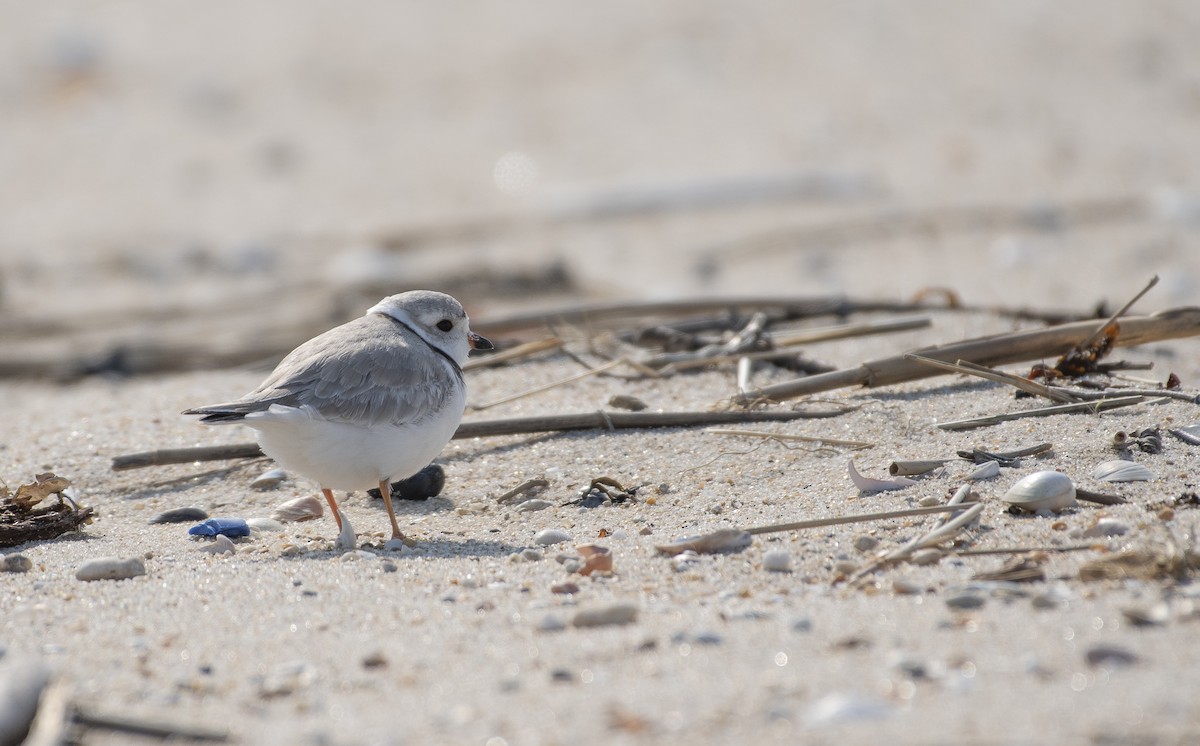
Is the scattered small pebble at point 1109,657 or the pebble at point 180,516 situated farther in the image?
the pebble at point 180,516

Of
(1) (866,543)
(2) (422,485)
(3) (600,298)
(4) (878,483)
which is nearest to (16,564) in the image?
(2) (422,485)

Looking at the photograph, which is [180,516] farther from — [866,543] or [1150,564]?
[1150,564]

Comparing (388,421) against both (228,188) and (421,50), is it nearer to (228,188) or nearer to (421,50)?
(228,188)

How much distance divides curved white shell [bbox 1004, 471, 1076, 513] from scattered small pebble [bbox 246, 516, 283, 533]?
8.30ft

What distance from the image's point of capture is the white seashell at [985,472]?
155 inches

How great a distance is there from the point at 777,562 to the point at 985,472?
0.94 meters

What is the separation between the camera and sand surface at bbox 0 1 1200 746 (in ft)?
8.72

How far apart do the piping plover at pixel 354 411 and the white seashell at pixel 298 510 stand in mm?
307

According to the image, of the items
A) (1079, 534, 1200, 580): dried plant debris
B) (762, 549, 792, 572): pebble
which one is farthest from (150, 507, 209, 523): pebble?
(1079, 534, 1200, 580): dried plant debris

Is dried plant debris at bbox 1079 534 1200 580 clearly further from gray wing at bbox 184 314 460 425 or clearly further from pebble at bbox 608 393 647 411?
pebble at bbox 608 393 647 411

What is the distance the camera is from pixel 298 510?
459 cm

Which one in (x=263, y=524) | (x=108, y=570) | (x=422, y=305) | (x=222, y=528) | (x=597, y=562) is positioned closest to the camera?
(x=597, y=562)

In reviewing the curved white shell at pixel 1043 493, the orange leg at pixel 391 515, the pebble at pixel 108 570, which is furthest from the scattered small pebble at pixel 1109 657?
the pebble at pixel 108 570

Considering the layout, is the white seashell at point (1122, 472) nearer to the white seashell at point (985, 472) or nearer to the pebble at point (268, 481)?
the white seashell at point (985, 472)
